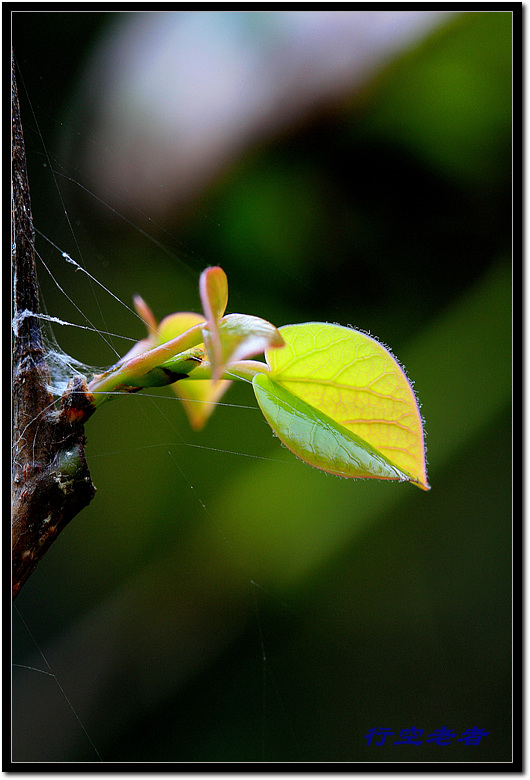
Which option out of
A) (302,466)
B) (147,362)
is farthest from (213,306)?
(302,466)

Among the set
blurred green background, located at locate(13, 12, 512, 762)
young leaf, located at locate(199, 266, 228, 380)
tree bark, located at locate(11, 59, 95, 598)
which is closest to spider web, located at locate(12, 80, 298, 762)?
blurred green background, located at locate(13, 12, 512, 762)

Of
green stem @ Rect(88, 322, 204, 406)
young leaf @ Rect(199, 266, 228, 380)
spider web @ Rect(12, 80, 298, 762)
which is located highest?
young leaf @ Rect(199, 266, 228, 380)

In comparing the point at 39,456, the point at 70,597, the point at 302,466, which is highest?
the point at 39,456

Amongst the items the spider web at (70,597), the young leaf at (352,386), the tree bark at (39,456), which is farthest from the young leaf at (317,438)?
the spider web at (70,597)

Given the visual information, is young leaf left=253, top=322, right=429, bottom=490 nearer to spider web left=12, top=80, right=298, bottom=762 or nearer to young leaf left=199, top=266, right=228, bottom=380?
young leaf left=199, top=266, right=228, bottom=380

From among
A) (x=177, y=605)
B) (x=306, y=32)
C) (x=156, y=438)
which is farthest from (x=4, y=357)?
(x=306, y=32)

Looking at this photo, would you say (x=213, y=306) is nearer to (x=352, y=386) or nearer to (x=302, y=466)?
(x=352, y=386)

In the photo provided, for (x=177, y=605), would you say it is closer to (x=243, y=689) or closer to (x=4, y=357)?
(x=243, y=689)
